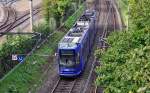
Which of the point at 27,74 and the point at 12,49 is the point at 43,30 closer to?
the point at 12,49

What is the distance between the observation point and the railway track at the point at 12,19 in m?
57.1

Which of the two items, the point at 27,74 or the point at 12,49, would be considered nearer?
the point at 27,74

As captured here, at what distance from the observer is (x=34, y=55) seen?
40219mm

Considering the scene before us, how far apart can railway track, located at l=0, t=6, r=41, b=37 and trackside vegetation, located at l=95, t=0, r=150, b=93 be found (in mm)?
34347

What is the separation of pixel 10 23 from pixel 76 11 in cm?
1403

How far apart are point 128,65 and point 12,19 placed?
49629mm

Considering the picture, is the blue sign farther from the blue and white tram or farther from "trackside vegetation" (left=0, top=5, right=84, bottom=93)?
the blue and white tram

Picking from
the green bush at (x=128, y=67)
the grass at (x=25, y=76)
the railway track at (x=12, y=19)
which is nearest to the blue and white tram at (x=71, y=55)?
the grass at (x=25, y=76)

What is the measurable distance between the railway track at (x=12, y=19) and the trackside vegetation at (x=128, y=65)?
34.3m

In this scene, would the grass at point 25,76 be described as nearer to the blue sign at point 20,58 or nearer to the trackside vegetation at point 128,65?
the blue sign at point 20,58

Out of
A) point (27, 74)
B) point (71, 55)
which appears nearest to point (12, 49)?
point (27, 74)

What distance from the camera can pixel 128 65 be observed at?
53.2 ft

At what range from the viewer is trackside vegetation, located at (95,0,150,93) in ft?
46.4

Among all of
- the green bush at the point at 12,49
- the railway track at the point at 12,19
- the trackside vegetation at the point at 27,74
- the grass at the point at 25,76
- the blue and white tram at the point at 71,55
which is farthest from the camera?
the railway track at the point at 12,19
